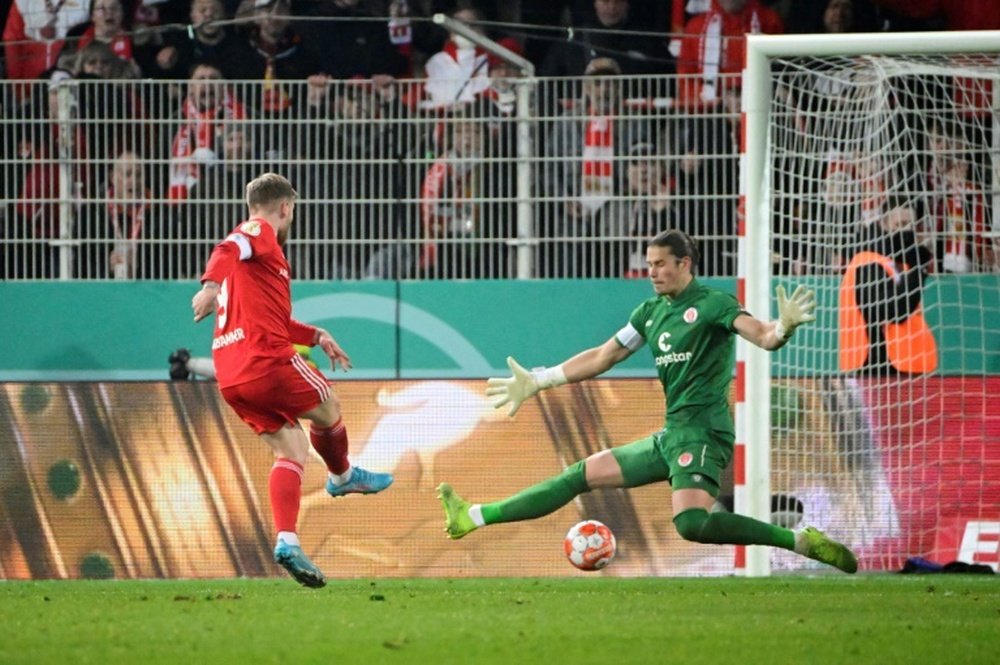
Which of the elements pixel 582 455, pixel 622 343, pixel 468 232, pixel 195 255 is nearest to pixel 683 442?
pixel 622 343

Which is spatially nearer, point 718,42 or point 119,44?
point 718,42

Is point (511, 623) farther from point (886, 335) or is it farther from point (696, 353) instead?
point (886, 335)

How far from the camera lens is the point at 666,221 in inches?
503

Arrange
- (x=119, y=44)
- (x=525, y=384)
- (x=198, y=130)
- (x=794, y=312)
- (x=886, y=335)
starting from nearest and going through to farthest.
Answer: (x=794, y=312)
(x=525, y=384)
(x=886, y=335)
(x=198, y=130)
(x=119, y=44)

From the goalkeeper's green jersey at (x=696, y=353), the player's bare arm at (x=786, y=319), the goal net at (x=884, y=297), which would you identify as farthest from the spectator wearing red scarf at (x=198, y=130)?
the player's bare arm at (x=786, y=319)

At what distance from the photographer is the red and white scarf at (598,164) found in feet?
42.0

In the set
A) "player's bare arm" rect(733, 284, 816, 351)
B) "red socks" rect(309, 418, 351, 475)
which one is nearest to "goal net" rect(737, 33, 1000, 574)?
"player's bare arm" rect(733, 284, 816, 351)

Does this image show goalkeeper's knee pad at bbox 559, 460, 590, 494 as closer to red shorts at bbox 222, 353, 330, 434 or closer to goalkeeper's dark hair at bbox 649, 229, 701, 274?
goalkeeper's dark hair at bbox 649, 229, 701, 274

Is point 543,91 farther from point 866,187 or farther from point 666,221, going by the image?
point 866,187

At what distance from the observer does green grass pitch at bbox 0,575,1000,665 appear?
633 centimetres

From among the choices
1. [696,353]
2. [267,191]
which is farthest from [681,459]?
[267,191]

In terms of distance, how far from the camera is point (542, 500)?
926 cm

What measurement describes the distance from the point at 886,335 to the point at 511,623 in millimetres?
5219

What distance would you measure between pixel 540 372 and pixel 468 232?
12.4 feet
